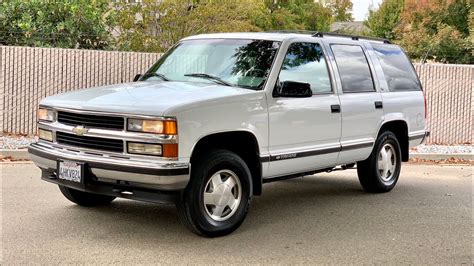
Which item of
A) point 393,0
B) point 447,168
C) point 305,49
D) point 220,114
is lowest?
point 447,168

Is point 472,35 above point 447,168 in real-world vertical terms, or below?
above

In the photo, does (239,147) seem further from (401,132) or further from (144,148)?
(401,132)

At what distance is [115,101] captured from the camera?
5688mm

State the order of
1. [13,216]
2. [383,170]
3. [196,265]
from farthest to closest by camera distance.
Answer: [383,170]
[13,216]
[196,265]

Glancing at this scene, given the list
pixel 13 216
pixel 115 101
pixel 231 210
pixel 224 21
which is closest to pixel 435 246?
pixel 231 210

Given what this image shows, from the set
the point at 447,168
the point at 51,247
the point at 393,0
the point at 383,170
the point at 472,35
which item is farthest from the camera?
the point at 393,0

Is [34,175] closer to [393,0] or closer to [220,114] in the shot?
[220,114]

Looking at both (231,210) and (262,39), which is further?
(262,39)

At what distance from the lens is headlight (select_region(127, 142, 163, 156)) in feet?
17.8

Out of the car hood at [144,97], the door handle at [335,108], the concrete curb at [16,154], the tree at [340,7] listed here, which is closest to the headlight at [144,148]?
the car hood at [144,97]

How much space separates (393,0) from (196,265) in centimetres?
4038

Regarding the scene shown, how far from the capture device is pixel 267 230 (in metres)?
6.33

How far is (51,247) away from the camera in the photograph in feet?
17.9

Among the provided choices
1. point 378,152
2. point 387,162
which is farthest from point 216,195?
point 387,162
